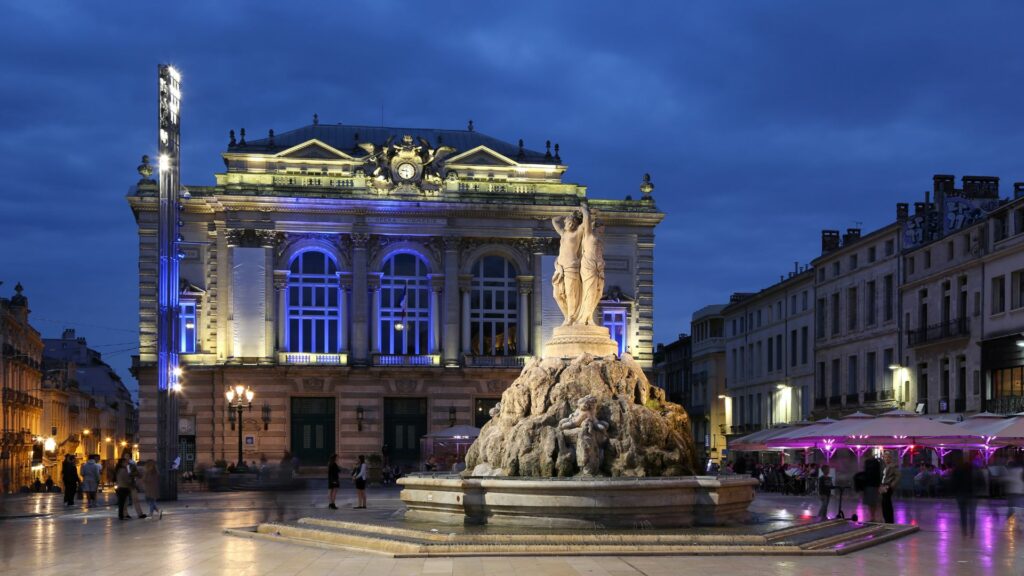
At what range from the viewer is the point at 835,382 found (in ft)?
222

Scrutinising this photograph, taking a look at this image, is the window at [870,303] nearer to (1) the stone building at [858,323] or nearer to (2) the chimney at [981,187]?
(1) the stone building at [858,323]

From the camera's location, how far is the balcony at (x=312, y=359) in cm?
6212

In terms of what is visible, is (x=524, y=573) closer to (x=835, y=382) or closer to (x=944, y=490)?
(x=944, y=490)

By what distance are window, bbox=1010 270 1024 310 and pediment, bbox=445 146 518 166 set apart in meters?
25.8

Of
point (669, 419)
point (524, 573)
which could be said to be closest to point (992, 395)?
point (669, 419)

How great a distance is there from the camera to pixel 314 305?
209ft

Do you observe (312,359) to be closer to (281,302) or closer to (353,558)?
(281,302)

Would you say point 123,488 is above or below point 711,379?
below

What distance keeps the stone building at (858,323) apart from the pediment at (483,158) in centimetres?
1748

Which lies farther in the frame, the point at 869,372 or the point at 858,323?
the point at 858,323

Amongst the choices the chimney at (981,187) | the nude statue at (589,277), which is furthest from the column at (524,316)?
the nude statue at (589,277)

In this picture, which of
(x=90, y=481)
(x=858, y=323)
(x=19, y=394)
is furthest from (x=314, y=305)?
(x=858, y=323)

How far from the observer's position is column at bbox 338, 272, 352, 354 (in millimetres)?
62969

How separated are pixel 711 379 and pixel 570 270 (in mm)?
70051
